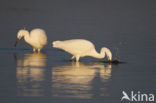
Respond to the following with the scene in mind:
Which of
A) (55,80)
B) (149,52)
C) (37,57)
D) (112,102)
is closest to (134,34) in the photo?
(149,52)

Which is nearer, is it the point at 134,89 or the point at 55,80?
the point at 134,89

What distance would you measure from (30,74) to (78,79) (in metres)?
1.59

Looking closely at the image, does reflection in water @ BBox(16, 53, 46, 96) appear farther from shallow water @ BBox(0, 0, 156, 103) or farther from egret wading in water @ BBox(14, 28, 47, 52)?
egret wading in water @ BBox(14, 28, 47, 52)

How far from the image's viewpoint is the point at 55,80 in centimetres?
1499

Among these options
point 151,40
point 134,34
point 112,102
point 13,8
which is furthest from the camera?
point 13,8

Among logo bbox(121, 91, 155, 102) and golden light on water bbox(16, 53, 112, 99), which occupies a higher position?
golden light on water bbox(16, 53, 112, 99)

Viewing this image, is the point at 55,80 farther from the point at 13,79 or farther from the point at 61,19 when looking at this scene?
the point at 61,19

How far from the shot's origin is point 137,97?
12.9 metres

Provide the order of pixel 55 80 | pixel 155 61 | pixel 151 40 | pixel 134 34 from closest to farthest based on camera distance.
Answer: pixel 55 80, pixel 155 61, pixel 151 40, pixel 134 34

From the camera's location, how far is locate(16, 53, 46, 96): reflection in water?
13.4 meters

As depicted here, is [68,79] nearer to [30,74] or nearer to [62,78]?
[62,78]

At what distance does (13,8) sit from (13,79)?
28359 millimetres

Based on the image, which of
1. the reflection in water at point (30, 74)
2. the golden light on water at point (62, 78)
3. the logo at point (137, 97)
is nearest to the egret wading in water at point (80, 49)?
the golden light on water at point (62, 78)

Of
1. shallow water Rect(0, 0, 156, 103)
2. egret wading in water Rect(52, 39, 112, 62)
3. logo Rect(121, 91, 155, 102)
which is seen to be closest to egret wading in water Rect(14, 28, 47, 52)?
shallow water Rect(0, 0, 156, 103)
